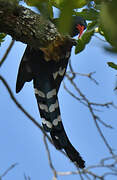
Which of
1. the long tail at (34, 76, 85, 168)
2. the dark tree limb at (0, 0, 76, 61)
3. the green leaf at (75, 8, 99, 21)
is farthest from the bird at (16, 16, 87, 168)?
the green leaf at (75, 8, 99, 21)

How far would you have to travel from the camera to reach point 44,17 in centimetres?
19

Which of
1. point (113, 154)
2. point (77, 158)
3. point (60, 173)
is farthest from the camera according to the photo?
point (60, 173)

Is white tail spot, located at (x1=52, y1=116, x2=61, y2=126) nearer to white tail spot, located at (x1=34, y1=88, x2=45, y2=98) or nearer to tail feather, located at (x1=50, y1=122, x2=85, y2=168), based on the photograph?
tail feather, located at (x1=50, y1=122, x2=85, y2=168)

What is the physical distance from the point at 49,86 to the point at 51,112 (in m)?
0.19

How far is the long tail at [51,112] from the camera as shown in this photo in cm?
173

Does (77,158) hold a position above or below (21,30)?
below

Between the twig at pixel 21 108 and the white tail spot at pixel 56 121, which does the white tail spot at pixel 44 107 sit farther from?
the twig at pixel 21 108

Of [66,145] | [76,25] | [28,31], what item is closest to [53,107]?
[66,145]

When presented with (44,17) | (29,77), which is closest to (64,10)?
(44,17)

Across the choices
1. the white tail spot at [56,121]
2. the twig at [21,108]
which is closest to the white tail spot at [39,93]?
the white tail spot at [56,121]

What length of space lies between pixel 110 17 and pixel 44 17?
48 mm

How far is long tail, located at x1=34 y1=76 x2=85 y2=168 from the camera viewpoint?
5.67ft

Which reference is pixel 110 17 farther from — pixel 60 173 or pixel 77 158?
pixel 60 173

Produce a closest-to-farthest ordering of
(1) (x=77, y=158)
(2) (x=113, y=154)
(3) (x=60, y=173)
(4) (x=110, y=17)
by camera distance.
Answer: (4) (x=110, y=17)
(1) (x=77, y=158)
(2) (x=113, y=154)
(3) (x=60, y=173)
